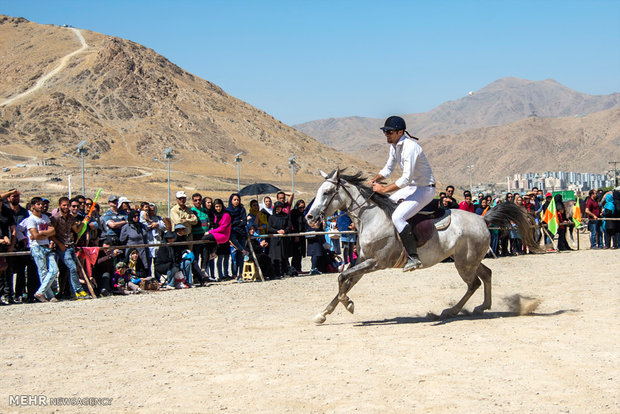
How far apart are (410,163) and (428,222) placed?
915 millimetres

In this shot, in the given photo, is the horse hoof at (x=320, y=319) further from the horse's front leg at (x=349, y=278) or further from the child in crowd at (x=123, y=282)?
the child in crowd at (x=123, y=282)

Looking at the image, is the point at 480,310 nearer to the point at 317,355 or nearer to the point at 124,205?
the point at 317,355

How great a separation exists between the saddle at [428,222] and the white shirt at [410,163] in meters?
0.42

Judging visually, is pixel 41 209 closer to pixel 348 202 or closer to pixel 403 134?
pixel 348 202

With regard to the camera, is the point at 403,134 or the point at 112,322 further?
the point at 112,322

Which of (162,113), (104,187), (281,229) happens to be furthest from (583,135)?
(281,229)

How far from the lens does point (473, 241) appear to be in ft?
33.7

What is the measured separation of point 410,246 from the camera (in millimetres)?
9812

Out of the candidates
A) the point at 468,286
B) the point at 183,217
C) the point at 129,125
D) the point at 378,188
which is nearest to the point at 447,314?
the point at 468,286

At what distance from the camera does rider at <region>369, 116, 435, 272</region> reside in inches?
380

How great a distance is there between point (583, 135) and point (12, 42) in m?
154

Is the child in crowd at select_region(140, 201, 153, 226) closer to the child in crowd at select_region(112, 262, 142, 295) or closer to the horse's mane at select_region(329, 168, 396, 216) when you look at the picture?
the child in crowd at select_region(112, 262, 142, 295)

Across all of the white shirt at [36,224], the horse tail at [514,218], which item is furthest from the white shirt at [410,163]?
the white shirt at [36,224]

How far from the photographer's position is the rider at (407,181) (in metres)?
9.65
